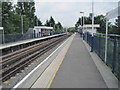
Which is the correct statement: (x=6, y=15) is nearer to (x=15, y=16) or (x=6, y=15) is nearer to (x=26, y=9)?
(x=15, y=16)

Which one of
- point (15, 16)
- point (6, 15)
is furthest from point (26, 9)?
point (6, 15)

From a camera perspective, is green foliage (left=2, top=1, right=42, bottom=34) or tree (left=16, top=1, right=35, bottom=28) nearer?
green foliage (left=2, top=1, right=42, bottom=34)

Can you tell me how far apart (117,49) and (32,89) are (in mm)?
4157

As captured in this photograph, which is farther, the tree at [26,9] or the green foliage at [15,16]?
the tree at [26,9]

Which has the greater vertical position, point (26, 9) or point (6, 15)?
point (26, 9)

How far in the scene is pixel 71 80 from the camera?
26.5 ft

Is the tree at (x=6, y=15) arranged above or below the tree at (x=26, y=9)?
below

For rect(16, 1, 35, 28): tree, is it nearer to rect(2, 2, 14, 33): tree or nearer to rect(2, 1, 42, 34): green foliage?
rect(2, 1, 42, 34): green foliage

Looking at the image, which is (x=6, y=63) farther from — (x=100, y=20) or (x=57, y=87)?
(x=100, y=20)

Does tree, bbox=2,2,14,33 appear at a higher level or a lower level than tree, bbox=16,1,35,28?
lower

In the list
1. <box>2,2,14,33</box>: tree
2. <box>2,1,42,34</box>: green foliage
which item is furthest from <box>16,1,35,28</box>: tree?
<box>2,2,14,33</box>: tree

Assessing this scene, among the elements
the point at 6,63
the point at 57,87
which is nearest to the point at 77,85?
the point at 57,87

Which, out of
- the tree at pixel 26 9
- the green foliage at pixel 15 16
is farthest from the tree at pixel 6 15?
the tree at pixel 26 9

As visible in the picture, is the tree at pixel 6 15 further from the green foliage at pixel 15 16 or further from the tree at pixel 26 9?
the tree at pixel 26 9
